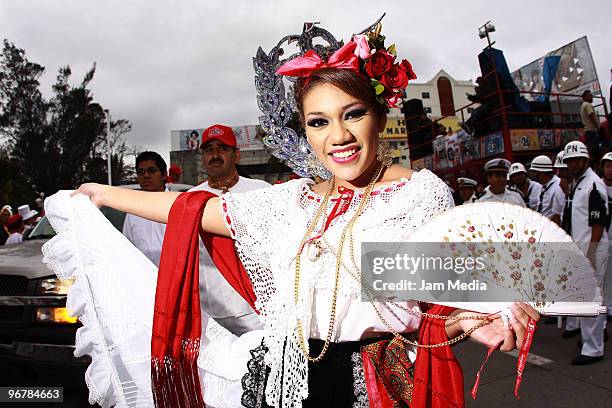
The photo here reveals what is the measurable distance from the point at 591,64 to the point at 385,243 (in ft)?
47.8

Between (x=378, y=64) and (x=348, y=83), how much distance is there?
0.14 meters

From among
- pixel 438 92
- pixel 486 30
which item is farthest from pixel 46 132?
pixel 438 92

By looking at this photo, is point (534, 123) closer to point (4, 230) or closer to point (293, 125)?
point (293, 125)

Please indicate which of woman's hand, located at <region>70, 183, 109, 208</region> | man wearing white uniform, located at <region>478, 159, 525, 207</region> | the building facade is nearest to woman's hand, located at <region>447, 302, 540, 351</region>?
woman's hand, located at <region>70, 183, 109, 208</region>

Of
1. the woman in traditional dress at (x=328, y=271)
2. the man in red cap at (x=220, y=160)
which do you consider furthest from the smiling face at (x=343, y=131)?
the man in red cap at (x=220, y=160)

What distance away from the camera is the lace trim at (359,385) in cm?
145

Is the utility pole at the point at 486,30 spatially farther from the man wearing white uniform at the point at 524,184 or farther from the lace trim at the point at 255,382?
the lace trim at the point at 255,382

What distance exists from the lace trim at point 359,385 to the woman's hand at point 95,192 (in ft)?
4.19

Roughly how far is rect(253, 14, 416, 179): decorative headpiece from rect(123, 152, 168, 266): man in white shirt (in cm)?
165

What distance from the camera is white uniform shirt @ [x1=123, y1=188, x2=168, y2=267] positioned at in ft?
12.0

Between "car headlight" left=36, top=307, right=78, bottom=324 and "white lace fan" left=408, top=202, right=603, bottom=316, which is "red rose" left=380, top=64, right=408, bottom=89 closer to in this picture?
"white lace fan" left=408, top=202, right=603, bottom=316

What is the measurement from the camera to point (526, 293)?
1.25 metres

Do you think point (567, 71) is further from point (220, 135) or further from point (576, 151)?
point (220, 135)

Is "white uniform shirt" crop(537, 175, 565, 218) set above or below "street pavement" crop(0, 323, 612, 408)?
above
